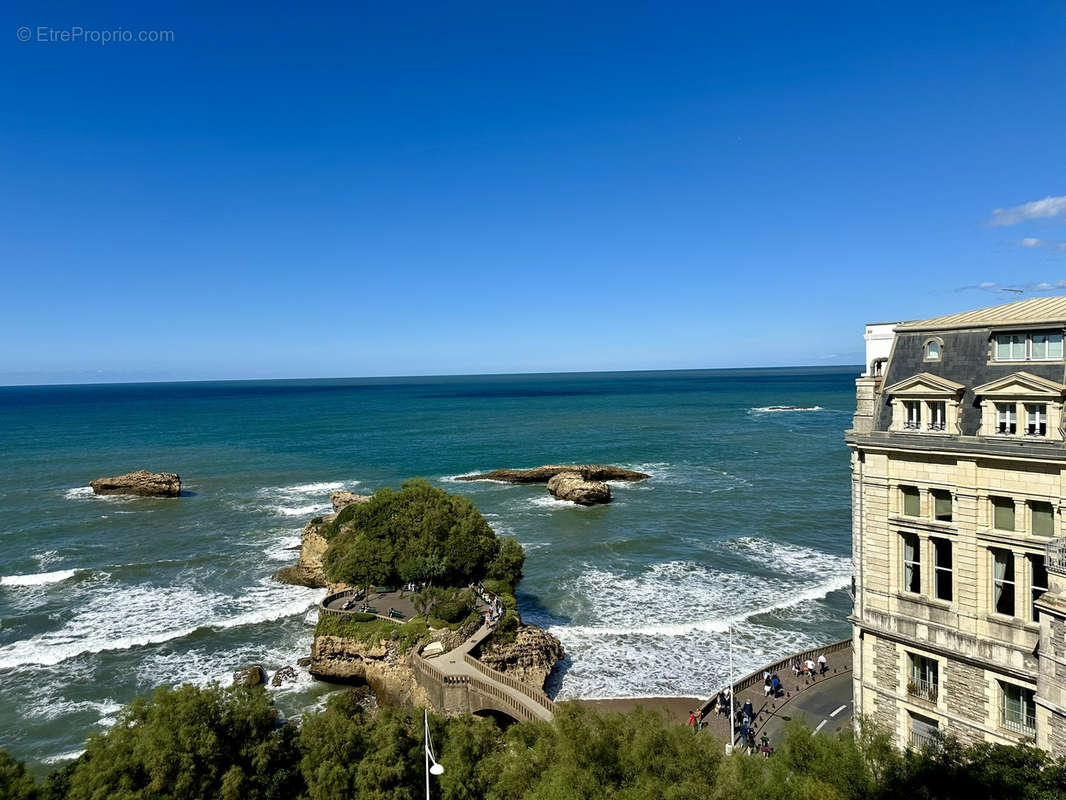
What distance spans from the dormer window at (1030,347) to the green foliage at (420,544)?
97.6 ft

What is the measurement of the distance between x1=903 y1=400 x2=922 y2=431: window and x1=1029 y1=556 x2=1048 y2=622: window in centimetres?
473

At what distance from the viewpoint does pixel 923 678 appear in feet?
68.7

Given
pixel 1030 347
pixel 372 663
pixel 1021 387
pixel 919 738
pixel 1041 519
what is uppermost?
pixel 1030 347

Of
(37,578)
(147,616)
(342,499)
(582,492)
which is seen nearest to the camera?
(147,616)

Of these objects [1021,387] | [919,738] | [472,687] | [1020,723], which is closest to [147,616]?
[472,687]

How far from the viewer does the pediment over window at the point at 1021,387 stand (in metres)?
17.7

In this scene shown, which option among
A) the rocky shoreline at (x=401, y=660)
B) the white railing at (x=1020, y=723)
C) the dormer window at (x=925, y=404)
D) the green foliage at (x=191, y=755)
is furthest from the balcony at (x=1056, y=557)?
the rocky shoreline at (x=401, y=660)

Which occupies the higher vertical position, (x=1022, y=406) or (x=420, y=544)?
(x=1022, y=406)

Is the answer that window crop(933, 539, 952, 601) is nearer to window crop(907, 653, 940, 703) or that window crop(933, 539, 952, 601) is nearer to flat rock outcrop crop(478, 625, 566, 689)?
window crop(907, 653, 940, 703)

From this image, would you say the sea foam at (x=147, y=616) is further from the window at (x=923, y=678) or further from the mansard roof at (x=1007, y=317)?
the mansard roof at (x=1007, y=317)

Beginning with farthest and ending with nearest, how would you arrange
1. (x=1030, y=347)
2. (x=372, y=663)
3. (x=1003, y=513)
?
(x=372, y=663)
(x=1003, y=513)
(x=1030, y=347)

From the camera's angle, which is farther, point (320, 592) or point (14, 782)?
point (320, 592)

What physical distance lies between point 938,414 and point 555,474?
233ft

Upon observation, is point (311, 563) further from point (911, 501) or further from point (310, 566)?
point (911, 501)
